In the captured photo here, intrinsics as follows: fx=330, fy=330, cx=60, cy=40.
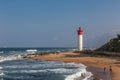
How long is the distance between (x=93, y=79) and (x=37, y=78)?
605 cm

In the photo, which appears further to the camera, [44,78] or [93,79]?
[44,78]

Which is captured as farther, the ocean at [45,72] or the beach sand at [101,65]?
the ocean at [45,72]

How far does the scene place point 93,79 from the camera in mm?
28547

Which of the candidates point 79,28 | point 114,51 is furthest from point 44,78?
point 79,28

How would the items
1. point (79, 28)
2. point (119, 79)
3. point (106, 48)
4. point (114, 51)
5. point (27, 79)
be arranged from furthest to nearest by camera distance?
point (79, 28) < point (106, 48) < point (114, 51) < point (27, 79) < point (119, 79)

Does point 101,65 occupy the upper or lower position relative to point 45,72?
upper

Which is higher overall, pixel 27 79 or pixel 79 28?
pixel 79 28

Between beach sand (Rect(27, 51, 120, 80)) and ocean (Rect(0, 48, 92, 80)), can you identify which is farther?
ocean (Rect(0, 48, 92, 80))

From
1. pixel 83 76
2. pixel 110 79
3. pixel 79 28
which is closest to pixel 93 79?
pixel 110 79

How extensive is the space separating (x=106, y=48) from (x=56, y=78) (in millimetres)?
36434

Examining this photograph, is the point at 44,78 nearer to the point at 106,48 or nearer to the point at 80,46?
the point at 106,48

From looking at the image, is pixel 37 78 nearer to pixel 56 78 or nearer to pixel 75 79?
pixel 56 78

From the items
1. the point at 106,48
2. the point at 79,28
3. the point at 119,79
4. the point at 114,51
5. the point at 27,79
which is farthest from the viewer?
the point at 79,28

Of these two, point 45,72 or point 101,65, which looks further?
point 101,65
